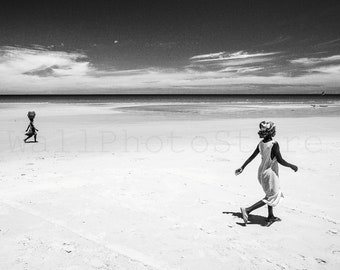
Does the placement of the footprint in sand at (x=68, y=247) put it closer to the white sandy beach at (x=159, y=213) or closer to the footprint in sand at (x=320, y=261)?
the white sandy beach at (x=159, y=213)

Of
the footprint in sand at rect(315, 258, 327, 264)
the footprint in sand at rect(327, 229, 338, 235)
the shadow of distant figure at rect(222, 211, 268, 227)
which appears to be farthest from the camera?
the shadow of distant figure at rect(222, 211, 268, 227)

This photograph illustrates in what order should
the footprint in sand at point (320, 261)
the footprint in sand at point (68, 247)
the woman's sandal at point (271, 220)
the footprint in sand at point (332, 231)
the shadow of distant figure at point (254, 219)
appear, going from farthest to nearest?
the shadow of distant figure at point (254, 219) < the woman's sandal at point (271, 220) < the footprint in sand at point (332, 231) < the footprint in sand at point (68, 247) < the footprint in sand at point (320, 261)

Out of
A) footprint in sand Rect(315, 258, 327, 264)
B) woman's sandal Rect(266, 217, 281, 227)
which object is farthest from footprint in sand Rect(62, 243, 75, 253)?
footprint in sand Rect(315, 258, 327, 264)

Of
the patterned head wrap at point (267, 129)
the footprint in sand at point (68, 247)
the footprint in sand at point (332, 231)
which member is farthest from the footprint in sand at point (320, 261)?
the footprint in sand at point (68, 247)

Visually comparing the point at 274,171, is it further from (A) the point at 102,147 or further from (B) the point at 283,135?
(B) the point at 283,135

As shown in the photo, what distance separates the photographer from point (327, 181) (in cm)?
794

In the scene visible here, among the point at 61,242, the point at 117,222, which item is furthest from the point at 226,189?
the point at 61,242

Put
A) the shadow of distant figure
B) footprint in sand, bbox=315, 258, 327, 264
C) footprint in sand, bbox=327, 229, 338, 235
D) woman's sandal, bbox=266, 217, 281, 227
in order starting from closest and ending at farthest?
footprint in sand, bbox=315, 258, 327, 264
footprint in sand, bbox=327, 229, 338, 235
woman's sandal, bbox=266, 217, 281, 227
the shadow of distant figure

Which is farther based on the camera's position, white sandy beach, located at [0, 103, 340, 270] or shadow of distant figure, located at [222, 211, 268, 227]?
shadow of distant figure, located at [222, 211, 268, 227]

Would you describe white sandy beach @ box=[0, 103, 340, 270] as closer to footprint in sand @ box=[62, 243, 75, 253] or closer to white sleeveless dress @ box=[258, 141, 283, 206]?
footprint in sand @ box=[62, 243, 75, 253]

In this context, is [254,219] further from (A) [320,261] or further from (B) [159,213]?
(B) [159,213]

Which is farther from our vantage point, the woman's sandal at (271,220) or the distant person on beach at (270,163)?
the woman's sandal at (271,220)

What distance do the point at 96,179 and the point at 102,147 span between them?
16.4 ft

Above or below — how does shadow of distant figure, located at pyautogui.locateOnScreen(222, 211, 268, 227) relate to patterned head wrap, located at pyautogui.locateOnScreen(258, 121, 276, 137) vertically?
below
